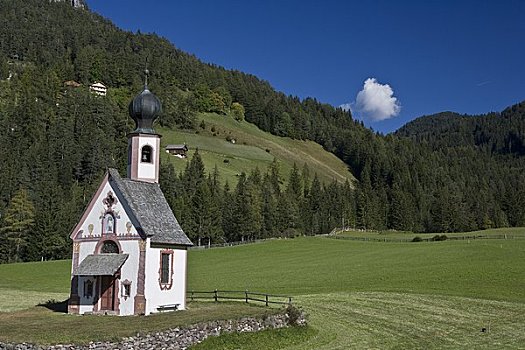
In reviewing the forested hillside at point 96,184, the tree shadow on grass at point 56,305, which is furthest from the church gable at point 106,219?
the forested hillside at point 96,184

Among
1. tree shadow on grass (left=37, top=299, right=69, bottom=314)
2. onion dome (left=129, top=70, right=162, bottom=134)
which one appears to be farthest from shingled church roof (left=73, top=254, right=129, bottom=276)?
onion dome (left=129, top=70, right=162, bottom=134)

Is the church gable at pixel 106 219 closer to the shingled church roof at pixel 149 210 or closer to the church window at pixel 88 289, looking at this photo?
the shingled church roof at pixel 149 210

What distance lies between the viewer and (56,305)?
148 feet

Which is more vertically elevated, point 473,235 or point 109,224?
point 473,235

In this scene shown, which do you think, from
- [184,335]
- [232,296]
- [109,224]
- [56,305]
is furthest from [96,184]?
[184,335]

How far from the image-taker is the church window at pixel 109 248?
40.2 m

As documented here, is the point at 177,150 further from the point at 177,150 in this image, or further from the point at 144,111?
the point at 144,111

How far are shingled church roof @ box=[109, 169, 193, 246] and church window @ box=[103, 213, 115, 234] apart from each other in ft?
4.74

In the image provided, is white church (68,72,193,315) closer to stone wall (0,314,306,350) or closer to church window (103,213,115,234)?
church window (103,213,115,234)

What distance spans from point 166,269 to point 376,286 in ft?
75.5

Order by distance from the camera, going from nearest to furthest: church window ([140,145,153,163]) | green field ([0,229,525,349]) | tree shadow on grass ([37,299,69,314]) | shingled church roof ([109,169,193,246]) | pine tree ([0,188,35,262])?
green field ([0,229,525,349]) < shingled church roof ([109,169,193,246]) < tree shadow on grass ([37,299,69,314]) < church window ([140,145,153,163]) < pine tree ([0,188,35,262])

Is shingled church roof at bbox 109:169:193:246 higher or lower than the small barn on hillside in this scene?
lower

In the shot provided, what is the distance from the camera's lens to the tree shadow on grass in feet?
137

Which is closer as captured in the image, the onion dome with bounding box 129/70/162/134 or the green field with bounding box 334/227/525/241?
the onion dome with bounding box 129/70/162/134
